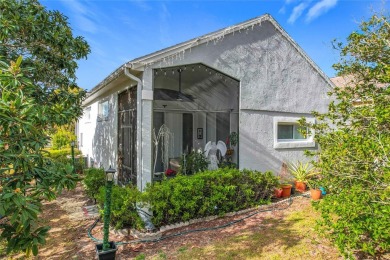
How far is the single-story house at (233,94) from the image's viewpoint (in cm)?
659

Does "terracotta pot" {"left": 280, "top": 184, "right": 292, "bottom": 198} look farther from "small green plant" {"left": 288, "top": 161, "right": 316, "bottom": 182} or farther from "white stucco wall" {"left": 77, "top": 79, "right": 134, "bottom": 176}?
"white stucco wall" {"left": 77, "top": 79, "right": 134, "bottom": 176}

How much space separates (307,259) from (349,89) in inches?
147

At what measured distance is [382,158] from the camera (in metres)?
3.36

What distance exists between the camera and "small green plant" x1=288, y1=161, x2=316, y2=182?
947cm

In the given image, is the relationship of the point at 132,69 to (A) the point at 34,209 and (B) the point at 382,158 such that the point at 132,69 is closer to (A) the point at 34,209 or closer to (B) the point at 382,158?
(A) the point at 34,209

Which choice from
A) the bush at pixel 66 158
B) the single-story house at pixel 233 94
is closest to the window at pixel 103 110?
the single-story house at pixel 233 94

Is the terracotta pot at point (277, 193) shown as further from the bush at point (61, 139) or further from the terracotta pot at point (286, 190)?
the bush at point (61, 139)

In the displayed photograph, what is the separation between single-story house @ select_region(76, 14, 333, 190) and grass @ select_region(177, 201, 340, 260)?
99.0 inches

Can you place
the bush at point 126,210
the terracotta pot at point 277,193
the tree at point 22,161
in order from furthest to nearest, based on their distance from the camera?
1. the terracotta pot at point 277,193
2. the bush at point 126,210
3. the tree at point 22,161

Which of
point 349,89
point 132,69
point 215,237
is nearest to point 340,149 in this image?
point 349,89

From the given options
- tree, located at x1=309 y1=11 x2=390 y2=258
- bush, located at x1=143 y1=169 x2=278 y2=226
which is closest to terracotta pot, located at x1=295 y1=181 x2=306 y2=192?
bush, located at x1=143 y1=169 x2=278 y2=226

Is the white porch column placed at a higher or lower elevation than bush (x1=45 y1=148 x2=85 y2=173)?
higher

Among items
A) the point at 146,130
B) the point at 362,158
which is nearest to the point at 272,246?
the point at 362,158

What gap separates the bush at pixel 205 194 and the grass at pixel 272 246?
1168 mm
